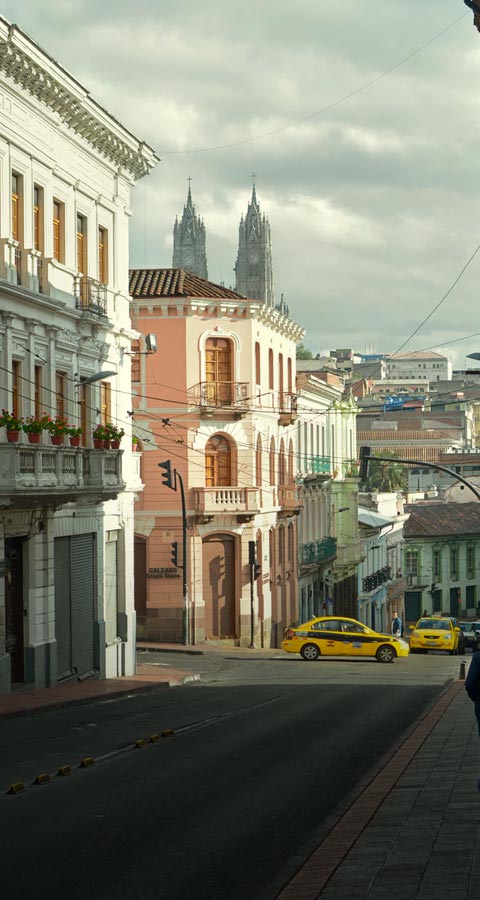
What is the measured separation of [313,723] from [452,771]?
7284 mm

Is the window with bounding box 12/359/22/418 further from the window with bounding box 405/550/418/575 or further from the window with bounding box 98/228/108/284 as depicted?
the window with bounding box 405/550/418/575

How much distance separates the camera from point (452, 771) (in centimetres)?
1575

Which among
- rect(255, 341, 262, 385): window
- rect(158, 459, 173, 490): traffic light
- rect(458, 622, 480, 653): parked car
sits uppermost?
rect(255, 341, 262, 385): window

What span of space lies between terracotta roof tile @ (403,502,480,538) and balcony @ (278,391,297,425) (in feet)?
147

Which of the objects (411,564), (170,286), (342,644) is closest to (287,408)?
(170,286)

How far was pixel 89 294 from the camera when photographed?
3434 centimetres

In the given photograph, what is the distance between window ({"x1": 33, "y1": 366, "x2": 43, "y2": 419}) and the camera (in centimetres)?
3109

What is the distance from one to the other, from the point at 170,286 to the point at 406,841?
43.4 metres

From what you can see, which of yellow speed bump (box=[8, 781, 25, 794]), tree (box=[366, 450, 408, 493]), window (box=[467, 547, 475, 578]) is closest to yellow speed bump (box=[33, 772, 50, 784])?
yellow speed bump (box=[8, 781, 25, 794])

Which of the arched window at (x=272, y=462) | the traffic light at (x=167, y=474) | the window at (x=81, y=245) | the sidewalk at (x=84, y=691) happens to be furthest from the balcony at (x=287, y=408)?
the window at (x=81, y=245)

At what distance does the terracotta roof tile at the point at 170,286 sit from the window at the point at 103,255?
15065 mm

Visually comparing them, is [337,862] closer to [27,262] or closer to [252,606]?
[27,262]

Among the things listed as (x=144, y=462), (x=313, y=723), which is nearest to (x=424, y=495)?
(x=144, y=462)

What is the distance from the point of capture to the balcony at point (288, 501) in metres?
59.7
